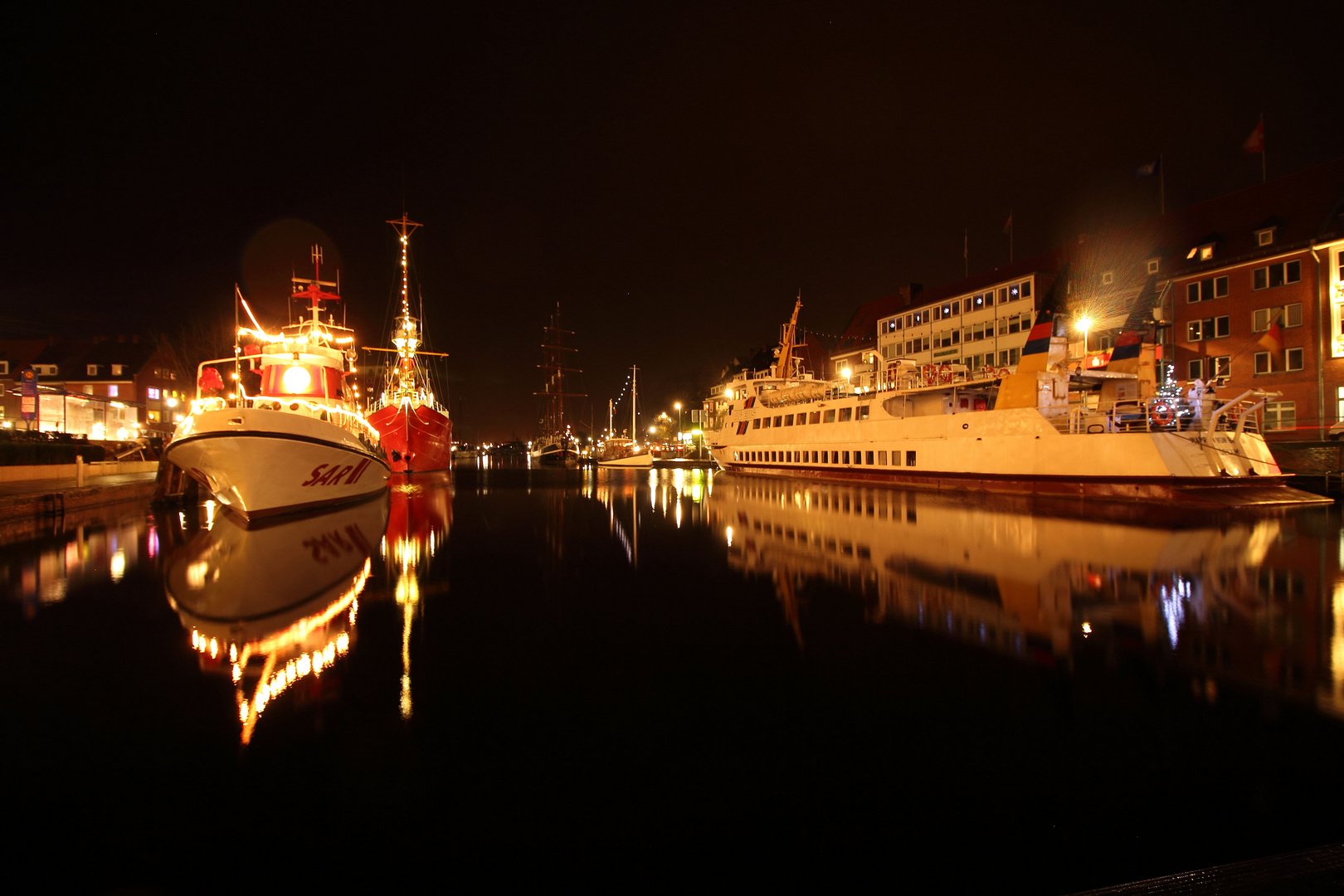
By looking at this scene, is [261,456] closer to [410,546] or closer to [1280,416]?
[410,546]

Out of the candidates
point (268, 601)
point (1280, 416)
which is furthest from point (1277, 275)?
point (268, 601)

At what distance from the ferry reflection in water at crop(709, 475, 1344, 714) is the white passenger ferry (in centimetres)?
348

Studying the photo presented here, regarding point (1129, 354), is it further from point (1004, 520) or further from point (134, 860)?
point (134, 860)

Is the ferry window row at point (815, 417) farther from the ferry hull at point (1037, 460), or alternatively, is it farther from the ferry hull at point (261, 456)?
the ferry hull at point (261, 456)

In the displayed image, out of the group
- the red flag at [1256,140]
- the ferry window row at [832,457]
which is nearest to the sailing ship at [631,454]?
the ferry window row at [832,457]

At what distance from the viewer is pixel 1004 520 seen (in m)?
15.7

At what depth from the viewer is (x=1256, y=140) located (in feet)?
103

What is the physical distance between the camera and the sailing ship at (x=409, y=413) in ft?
128

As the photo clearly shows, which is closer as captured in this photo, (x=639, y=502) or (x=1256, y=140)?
(x=639, y=502)

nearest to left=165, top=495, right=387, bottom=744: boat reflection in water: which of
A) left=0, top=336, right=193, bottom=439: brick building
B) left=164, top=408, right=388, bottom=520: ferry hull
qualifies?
left=164, top=408, right=388, bottom=520: ferry hull

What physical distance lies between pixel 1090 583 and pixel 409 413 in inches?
1509

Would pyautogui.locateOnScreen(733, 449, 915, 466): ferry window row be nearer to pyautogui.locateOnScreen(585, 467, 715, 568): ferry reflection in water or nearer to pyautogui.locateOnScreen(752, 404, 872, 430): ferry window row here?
pyautogui.locateOnScreen(752, 404, 872, 430): ferry window row

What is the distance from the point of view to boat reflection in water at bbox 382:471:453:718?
6.24 meters

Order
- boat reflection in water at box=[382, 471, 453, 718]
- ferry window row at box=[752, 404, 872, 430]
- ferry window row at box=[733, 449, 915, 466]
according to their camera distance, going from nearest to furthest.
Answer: boat reflection in water at box=[382, 471, 453, 718], ferry window row at box=[733, 449, 915, 466], ferry window row at box=[752, 404, 872, 430]
